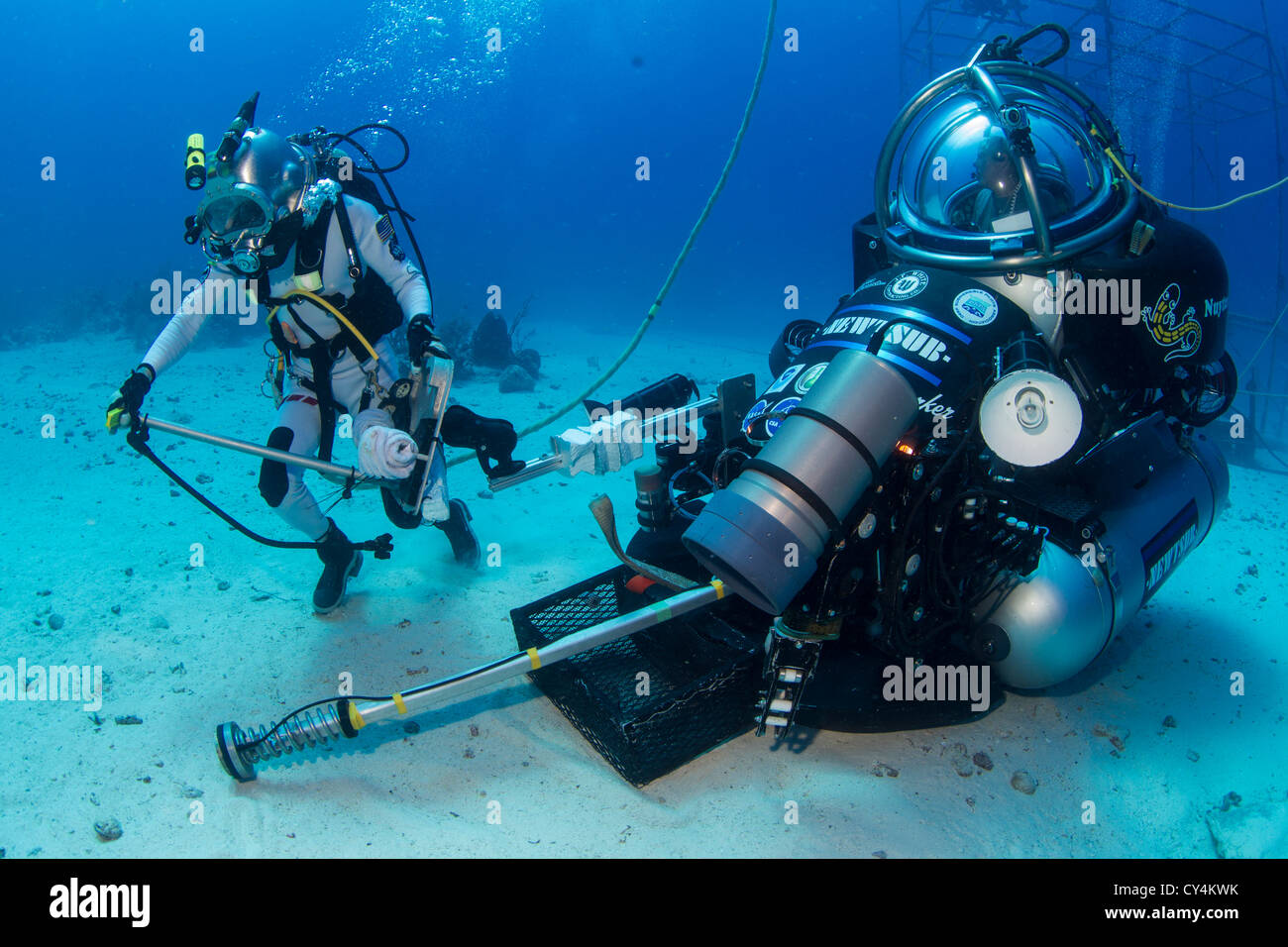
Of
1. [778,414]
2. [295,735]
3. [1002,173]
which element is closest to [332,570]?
[295,735]

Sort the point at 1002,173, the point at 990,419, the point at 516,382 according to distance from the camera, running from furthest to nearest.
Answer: the point at 516,382, the point at 1002,173, the point at 990,419

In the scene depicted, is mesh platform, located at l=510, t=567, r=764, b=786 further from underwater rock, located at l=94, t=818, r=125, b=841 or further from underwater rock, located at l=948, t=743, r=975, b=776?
underwater rock, located at l=94, t=818, r=125, b=841

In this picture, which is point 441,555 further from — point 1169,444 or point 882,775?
point 1169,444

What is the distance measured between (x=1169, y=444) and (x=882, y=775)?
91.2 inches

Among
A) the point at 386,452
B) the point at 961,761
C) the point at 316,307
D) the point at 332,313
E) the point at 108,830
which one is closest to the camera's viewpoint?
the point at 108,830

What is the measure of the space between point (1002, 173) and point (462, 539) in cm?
416

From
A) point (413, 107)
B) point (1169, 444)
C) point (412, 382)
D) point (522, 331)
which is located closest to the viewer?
point (1169, 444)

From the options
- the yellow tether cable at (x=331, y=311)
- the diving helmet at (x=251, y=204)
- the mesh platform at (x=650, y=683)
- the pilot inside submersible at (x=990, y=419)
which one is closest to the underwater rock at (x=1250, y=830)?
the pilot inside submersible at (x=990, y=419)

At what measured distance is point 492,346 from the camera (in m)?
13.2

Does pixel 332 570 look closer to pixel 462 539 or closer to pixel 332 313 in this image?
pixel 462 539

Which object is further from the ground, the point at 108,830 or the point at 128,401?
the point at 128,401

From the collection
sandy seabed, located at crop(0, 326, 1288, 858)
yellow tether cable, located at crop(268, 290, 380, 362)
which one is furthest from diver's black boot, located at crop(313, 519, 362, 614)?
yellow tether cable, located at crop(268, 290, 380, 362)

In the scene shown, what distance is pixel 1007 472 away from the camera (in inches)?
110
